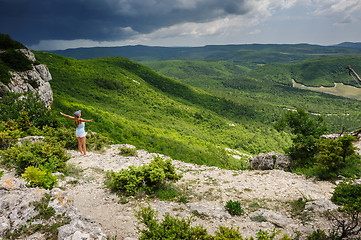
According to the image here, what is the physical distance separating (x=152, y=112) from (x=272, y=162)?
1555 inches

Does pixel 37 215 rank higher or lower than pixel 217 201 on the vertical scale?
higher

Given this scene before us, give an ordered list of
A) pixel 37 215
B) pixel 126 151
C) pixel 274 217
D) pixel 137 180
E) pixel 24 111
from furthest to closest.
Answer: pixel 126 151, pixel 24 111, pixel 137 180, pixel 274 217, pixel 37 215

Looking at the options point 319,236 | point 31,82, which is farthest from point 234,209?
point 31,82

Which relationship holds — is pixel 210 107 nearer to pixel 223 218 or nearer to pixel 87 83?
pixel 87 83

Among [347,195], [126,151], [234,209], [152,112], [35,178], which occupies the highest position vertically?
[35,178]

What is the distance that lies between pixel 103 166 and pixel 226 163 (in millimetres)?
23344

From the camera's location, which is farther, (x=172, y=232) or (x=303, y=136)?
(x=303, y=136)

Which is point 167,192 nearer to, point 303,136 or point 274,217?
point 274,217

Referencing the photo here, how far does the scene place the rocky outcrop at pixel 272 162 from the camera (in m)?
14.6

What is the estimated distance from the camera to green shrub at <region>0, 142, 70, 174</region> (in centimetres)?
812

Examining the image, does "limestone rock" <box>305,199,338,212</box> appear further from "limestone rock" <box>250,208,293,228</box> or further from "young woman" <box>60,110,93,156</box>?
"young woman" <box>60,110,93,156</box>

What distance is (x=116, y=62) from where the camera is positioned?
95.4m

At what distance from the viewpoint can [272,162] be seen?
15594mm

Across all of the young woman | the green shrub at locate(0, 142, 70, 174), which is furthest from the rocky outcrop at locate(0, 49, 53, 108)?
the green shrub at locate(0, 142, 70, 174)
